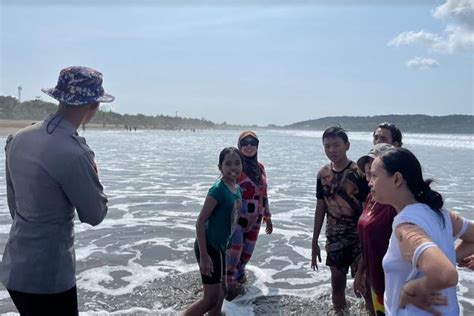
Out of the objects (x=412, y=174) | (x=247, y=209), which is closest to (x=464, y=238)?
(x=412, y=174)

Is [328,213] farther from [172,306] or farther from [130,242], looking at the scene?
[130,242]

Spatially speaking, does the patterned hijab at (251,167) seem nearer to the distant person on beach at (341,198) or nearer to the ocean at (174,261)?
the distant person on beach at (341,198)

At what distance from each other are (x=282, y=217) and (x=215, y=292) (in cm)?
539

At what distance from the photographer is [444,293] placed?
1.84 meters

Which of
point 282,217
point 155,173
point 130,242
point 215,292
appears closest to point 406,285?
point 215,292

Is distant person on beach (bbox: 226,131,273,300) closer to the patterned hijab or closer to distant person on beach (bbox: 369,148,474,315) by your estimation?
the patterned hijab

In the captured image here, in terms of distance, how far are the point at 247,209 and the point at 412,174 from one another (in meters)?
2.71

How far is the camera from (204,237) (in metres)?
3.33

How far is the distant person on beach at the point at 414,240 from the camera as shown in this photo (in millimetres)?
1621

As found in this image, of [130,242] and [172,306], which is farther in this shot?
[130,242]

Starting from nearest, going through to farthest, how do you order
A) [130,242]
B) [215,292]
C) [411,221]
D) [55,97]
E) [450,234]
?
[411,221]
[450,234]
[55,97]
[215,292]
[130,242]

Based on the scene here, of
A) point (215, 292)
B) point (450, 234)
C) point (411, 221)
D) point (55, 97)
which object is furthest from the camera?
point (215, 292)

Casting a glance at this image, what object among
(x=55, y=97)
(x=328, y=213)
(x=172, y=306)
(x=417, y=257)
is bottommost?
(x=172, y=306)

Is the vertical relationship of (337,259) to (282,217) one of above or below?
above
